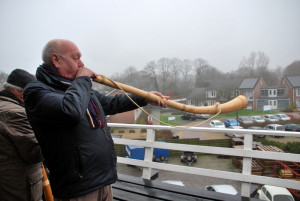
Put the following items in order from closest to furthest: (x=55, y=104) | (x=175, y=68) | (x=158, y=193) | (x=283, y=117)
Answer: (x=55, y=104) → (x=158, y=193) → (x=283, y=117) → (x=175, y=68)

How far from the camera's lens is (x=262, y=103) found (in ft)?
27.6

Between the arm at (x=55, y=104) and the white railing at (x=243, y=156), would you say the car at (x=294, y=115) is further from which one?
the arm at (x=55, y=104)

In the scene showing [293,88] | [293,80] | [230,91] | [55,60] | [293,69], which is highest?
[293,69]

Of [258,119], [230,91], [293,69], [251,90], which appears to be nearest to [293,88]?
[251,90]

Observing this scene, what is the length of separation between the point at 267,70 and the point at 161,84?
625cm

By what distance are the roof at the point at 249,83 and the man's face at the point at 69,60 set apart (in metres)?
8.29

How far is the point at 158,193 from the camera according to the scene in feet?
6.64

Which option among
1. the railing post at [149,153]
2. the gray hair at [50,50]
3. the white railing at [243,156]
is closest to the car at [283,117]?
the white railing at [243,156]

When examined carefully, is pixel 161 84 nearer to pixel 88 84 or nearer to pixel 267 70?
pixel 267 70

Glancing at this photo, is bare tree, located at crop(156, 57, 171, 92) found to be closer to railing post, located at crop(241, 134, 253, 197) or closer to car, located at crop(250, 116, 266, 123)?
car, located at crop(250, 116, 266, 123)

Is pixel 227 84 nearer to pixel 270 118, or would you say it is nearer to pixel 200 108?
pixel 270 118

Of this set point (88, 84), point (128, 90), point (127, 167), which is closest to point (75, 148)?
point (88, 84)

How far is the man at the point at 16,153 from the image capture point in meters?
1.34

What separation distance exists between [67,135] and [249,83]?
948 cm
